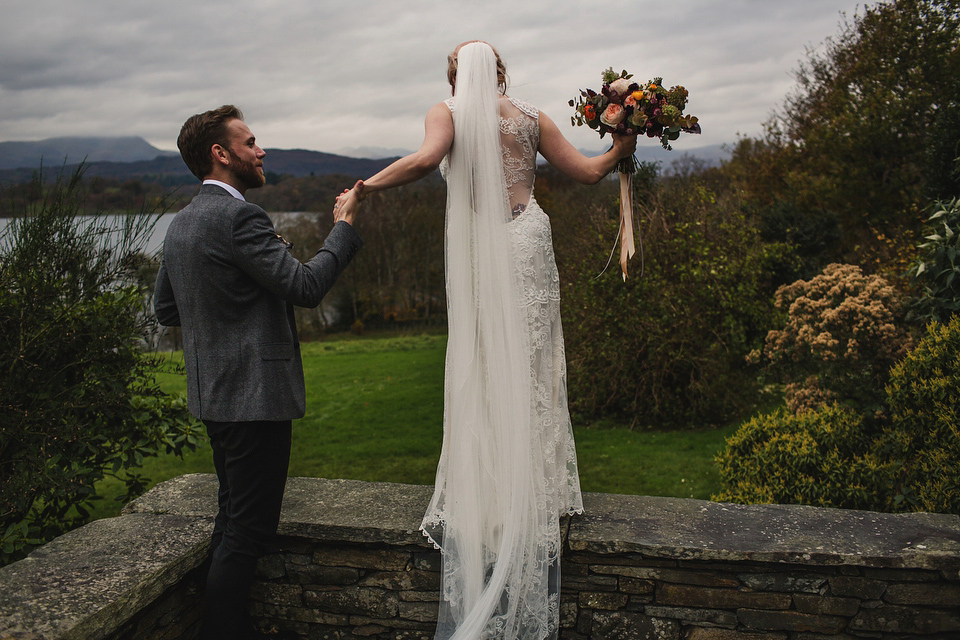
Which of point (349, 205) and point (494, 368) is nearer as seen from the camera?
point (349, 205)

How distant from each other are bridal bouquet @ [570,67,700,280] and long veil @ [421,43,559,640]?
0.47 metres

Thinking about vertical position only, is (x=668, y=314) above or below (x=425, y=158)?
below

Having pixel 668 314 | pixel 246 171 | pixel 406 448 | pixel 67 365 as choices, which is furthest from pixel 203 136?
pixel 668 314

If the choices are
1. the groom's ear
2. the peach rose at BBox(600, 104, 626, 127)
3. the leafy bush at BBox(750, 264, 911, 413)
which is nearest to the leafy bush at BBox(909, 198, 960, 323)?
the leafy bush at BBox(750, 264, 911, 413)

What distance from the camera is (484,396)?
Result: 288 cm

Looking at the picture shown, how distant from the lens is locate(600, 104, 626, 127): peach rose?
294 cm

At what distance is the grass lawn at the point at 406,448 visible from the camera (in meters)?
6.26

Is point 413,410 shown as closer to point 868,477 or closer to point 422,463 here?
point 422,463

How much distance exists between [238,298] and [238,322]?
96 mm

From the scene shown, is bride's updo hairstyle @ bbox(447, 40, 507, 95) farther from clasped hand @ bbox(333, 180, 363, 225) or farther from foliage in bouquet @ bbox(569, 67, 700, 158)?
clasped hand @ bbox(333, 180, 363, 225)

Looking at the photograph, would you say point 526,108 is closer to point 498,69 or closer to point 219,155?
point 498,69

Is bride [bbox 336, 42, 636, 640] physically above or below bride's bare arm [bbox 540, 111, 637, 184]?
below

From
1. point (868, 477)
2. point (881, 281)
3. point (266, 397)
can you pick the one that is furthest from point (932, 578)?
point (881, 281)

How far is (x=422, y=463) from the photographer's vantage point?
Result: 6.96 metres
